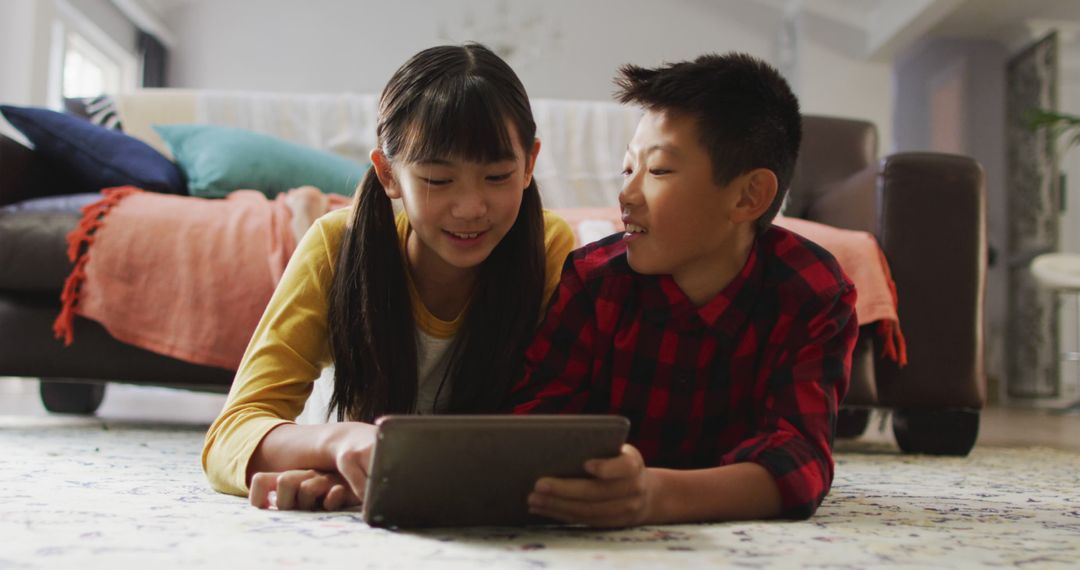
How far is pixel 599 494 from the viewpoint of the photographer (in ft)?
2.35

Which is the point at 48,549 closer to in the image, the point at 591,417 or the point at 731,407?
the point at 591,417

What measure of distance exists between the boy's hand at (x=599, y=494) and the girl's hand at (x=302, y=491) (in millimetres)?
194

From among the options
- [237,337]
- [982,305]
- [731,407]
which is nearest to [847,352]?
[731,407]

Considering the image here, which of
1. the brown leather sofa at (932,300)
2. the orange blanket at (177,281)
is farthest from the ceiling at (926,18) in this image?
the orange blanket at (177,281)

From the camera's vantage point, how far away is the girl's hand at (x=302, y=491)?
0.82 metres

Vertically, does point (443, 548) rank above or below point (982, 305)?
below

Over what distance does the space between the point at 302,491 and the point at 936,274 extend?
1291 mm

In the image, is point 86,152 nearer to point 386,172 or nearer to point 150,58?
point 386,172

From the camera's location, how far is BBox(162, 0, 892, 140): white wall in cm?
570

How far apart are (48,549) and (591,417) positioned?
1.28 ft

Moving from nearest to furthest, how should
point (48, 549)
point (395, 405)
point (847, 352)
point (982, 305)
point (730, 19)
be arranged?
point (48, 549)
point (847, 352)
point (395, 405)
point (982, 305)
point (730, 19)

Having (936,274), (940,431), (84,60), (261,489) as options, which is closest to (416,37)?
(84,60)

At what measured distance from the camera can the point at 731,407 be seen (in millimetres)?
1003

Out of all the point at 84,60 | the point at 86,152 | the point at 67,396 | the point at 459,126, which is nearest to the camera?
the point at 459,126
